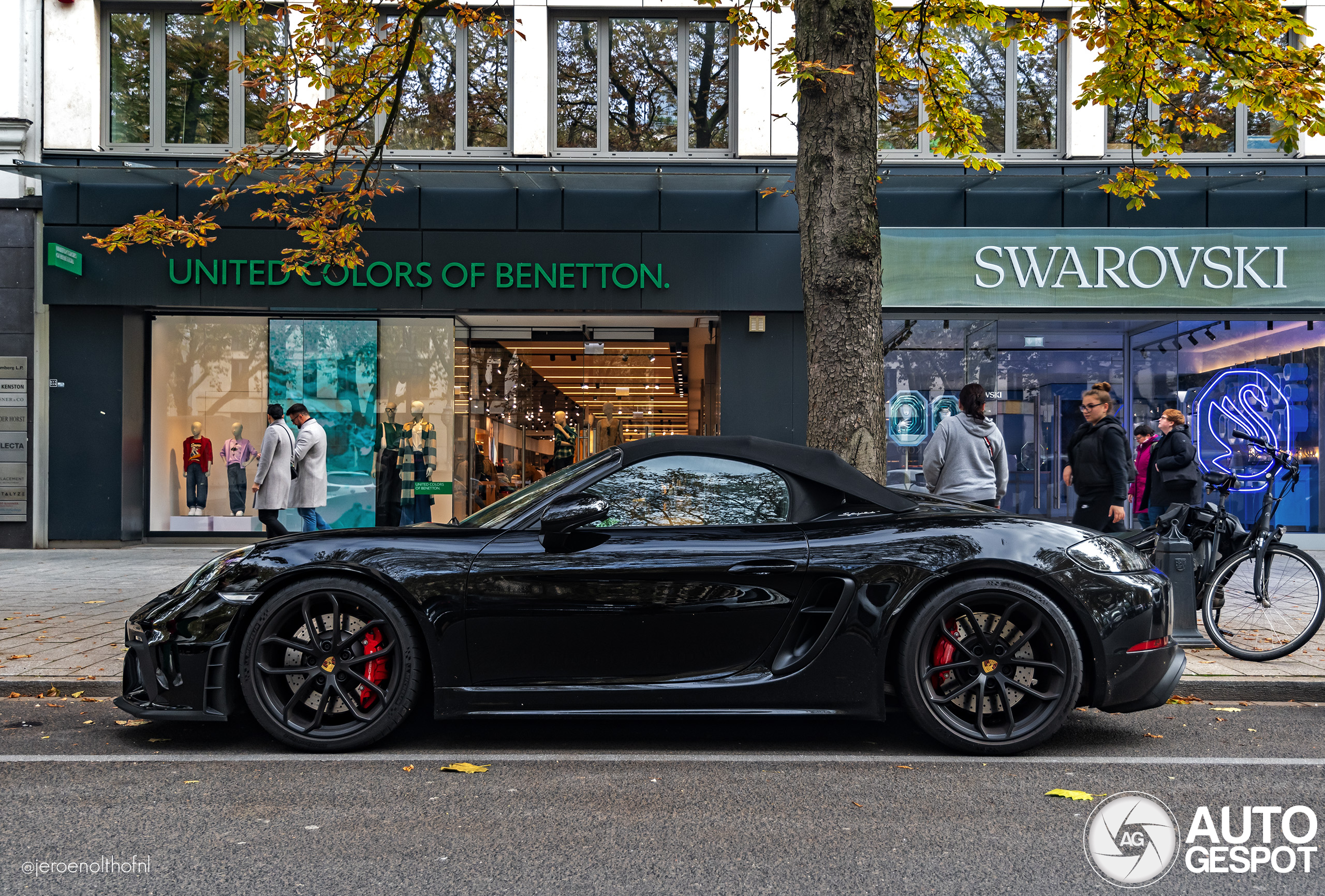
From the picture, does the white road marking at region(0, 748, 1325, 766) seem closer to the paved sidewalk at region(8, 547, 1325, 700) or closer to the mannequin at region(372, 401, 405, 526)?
the paved sidewalk at region(8, 547, 1325, 700)

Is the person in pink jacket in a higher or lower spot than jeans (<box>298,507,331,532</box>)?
higher

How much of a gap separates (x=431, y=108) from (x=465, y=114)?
459 millimetres

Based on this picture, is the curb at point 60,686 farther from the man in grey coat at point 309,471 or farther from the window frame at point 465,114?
the window frame at point 465,114

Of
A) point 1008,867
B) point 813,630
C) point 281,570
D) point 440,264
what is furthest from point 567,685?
point 440,264

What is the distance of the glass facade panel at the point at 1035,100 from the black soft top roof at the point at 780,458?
34.2 ft

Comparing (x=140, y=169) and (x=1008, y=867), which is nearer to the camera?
(x=1008, y=867)

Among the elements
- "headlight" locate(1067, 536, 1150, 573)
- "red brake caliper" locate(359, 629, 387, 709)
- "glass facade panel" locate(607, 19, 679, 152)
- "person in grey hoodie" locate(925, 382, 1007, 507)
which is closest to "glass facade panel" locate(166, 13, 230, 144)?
"glass facade panel" locate(607, 19, 679, 152)

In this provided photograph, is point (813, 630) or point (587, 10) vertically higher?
point (587, 10)

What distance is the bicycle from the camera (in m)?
5.80

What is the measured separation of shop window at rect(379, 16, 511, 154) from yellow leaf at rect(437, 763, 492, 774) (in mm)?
10555

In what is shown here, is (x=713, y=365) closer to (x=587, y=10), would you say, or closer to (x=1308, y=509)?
(x=587, y=10)

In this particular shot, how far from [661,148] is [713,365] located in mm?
2995

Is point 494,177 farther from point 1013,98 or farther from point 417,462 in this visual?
point 1013,98

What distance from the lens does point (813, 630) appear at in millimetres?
3836
